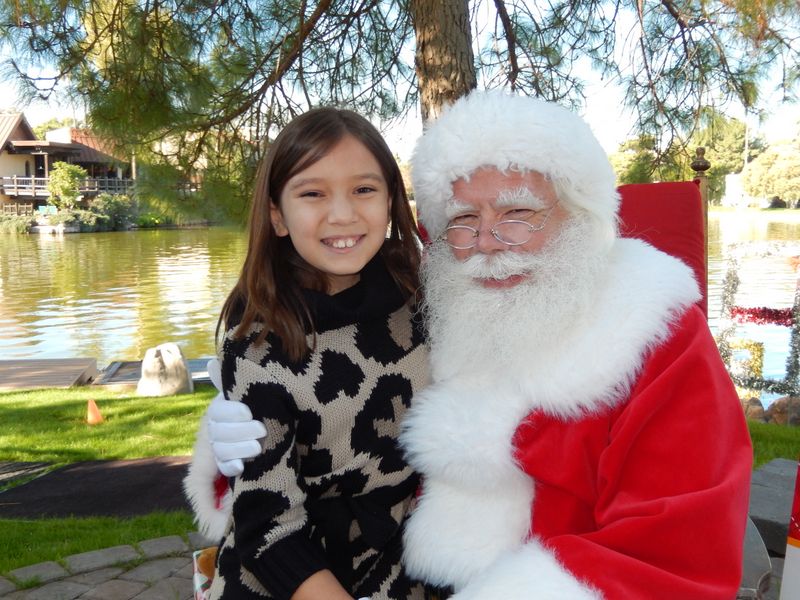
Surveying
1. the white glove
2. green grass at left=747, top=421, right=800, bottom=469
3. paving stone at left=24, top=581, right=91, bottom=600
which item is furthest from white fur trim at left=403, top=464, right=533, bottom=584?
green grass at left=747, top=421, right=800, bottom=469

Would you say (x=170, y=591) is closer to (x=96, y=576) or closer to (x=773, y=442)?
(x=96, y=576)

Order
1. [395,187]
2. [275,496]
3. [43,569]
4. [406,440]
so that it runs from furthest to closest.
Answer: [43,569]
[395,187]
[406,440]
[275,496]

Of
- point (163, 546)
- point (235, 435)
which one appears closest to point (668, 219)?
point (235, 435)

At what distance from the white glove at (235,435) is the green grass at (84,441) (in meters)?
2.12

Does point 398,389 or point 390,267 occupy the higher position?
point 390,267

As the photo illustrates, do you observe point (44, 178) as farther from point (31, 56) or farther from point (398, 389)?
point (398, 389)

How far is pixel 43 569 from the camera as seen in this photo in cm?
293

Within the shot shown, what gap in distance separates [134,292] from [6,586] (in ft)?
53.3

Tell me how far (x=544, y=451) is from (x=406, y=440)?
305mm

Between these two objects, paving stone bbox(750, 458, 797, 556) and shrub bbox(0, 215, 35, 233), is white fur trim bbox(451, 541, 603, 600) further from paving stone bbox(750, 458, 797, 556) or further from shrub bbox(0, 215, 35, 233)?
shrub bbox(0, 215, 35, 233)

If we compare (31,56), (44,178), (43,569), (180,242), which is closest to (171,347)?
(31,56)

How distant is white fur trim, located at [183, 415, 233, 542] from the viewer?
1803mm

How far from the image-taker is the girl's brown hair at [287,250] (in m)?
1.53

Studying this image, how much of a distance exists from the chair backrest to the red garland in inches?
145
